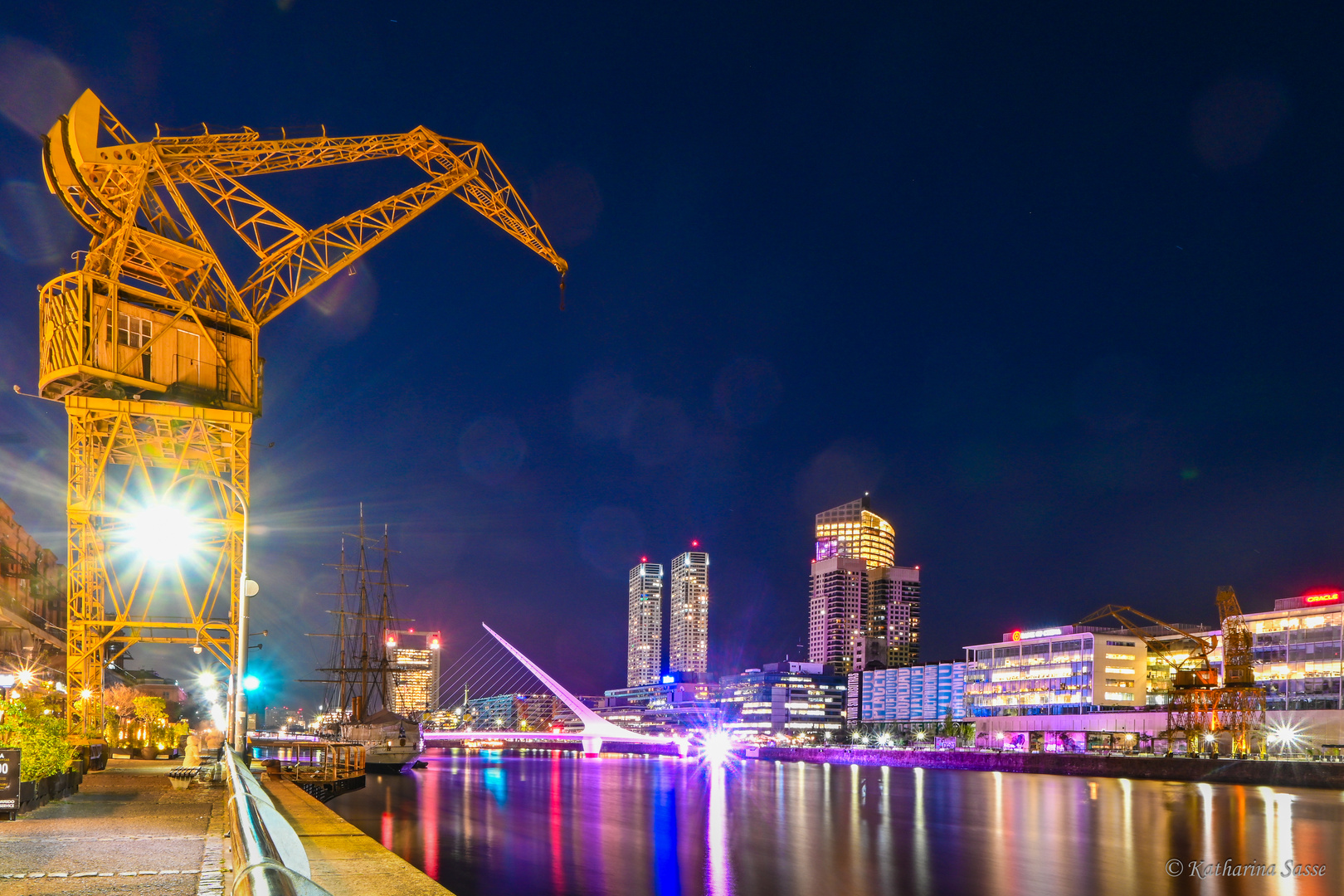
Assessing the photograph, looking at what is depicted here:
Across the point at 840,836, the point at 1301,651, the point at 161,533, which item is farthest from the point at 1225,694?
the point at 161,533

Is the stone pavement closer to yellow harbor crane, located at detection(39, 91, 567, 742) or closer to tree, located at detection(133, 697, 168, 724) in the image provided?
yellow harbor crane, located at detection(39, 91, 567, 742)

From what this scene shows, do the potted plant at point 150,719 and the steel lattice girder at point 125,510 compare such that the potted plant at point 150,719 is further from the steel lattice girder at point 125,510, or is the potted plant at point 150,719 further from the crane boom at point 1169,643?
the crane boom at point 1169,643

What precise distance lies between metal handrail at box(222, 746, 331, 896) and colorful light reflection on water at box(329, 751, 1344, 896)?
34.4 metres

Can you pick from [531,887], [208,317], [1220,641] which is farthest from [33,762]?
[1220,641]

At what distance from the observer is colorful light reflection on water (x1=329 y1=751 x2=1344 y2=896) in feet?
135

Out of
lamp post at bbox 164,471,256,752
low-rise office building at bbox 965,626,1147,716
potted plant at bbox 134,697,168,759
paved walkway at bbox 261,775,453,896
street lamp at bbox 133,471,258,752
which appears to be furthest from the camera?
low-rise office building at bbox 965,626,1147,716

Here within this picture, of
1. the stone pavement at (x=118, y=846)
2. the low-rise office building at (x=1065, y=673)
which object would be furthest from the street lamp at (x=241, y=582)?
the low-rise office building at (x=1065, y=673)

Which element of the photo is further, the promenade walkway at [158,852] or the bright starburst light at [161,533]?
the bright starburst light at [161,533]

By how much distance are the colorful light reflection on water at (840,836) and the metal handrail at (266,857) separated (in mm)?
34444

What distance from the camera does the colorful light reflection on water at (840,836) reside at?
41.2 metres

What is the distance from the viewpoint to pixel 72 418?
33.1 m

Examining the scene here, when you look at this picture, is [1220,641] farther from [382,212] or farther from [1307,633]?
[382,212]

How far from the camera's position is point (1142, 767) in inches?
4624

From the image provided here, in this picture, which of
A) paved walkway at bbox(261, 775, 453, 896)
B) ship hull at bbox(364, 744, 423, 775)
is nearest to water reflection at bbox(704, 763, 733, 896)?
paved walkway at bbox(261, 775, 453, 896)
